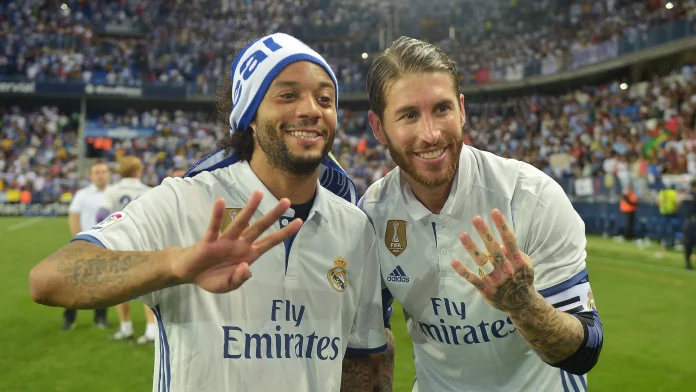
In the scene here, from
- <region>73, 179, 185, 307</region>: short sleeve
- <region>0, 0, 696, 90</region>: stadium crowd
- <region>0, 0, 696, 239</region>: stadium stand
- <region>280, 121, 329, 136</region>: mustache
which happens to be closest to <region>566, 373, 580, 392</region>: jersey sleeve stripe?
<region>280, 121, 329, 136</region>: mustache

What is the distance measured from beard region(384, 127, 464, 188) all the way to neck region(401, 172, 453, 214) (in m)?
0.07

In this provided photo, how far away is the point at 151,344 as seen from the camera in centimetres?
803

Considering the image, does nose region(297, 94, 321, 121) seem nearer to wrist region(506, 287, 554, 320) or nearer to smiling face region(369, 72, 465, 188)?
smiling face region(369, 72, 465, 188)

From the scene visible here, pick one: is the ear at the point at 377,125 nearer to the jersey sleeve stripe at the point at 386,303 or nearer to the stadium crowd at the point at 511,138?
the jersey sleeve stripe at the point at 386,303

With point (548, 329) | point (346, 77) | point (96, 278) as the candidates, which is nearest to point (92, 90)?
point (346, 77)

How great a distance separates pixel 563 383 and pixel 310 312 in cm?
132

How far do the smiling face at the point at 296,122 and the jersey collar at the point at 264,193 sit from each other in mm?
109

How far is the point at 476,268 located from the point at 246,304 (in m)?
1.15

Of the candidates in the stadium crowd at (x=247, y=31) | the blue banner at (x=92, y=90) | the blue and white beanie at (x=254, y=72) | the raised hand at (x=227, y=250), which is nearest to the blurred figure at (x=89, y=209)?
the blue and white beanie at (x=254, y=72)

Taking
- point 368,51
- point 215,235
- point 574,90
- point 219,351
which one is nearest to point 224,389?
point 219,351

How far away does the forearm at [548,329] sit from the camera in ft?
7.79

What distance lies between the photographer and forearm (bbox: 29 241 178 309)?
2.03m

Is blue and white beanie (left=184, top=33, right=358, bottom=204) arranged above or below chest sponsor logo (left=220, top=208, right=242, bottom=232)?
above

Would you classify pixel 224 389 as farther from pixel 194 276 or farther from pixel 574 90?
pixel 574 90
